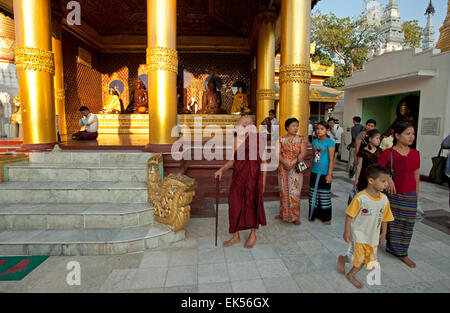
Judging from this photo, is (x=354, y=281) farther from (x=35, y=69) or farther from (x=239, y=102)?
(x=239, y=102)

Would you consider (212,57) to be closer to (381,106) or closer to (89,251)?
(381,106)

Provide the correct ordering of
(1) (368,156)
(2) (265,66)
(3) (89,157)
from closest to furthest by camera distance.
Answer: (1) (368,156), (3) (89,157), (2) (265,66)

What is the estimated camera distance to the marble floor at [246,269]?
261cm

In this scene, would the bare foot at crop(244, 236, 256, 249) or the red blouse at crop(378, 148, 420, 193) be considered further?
the bare foot at crop(244, 236, 256, 249)

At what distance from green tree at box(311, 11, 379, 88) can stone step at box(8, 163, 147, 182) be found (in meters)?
25.5

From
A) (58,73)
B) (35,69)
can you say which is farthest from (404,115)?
(58,73)

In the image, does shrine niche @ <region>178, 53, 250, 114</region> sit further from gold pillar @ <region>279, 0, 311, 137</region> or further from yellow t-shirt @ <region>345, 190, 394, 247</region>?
yellow t-shirt @ <region>345, 190, 394, 247</region>

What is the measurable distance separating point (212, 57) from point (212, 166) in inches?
301

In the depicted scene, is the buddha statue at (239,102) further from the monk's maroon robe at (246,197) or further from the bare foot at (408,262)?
the bare foot at (408,262)

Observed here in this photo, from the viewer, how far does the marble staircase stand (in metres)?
3.26

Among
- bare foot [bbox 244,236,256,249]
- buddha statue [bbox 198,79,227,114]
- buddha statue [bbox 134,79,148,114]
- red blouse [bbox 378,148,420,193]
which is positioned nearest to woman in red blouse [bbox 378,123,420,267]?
red blouse [bbox 378,148,420,193]

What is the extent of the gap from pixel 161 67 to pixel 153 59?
22 cm

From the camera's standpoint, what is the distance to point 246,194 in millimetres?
3555

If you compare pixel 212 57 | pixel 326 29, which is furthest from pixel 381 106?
pixel 326 29
